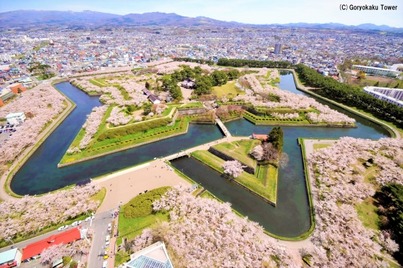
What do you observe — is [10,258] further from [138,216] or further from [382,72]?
[382,72]

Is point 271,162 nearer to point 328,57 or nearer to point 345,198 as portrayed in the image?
point 345,198

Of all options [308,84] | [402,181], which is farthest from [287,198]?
[308,84]

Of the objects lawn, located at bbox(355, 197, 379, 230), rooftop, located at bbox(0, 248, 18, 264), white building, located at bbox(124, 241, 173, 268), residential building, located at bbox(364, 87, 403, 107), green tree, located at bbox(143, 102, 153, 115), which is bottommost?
rooftop, located at bbox(0, 248, 18, 264)

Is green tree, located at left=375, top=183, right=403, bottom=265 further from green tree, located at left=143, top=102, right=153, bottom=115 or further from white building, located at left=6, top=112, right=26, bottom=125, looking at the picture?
white building, located at left=6, top=112, right=26, bottom=125

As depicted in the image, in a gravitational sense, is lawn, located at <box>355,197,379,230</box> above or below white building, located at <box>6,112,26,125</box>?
above

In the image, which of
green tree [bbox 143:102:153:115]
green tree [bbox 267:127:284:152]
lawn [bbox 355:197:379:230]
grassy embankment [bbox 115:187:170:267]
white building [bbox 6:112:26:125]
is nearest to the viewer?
grassy embankment [bbox 115:187:170:267]

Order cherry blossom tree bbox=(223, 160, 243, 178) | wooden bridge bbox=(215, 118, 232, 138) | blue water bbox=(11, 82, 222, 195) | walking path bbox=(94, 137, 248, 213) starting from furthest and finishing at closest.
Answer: wooden bridge bbox=(215, 118, 232, 138)
blue water bbox=(11, 82, 222, 195)
cherry blossom tree bbox=(223, 160, 243, 178)
walking path bbox=(94, 137, 248, 213)

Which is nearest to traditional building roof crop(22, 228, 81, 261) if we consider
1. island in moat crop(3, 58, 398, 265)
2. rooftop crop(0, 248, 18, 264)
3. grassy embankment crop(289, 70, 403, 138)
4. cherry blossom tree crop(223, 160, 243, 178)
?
rooftop crop(0, 248, 18, 264)
